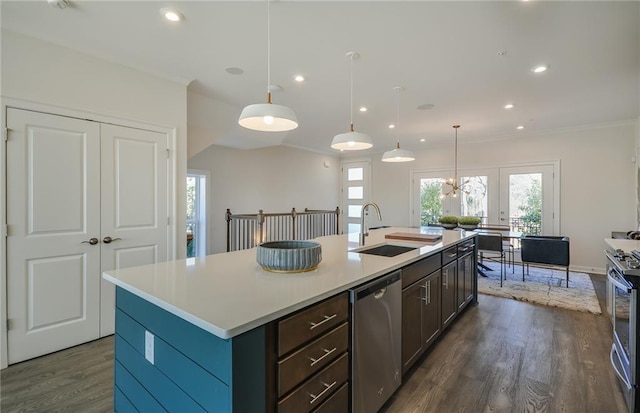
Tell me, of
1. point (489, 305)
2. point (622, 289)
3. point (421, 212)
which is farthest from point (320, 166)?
point (622, 289)

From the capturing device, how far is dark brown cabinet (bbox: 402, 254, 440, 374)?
213 cm

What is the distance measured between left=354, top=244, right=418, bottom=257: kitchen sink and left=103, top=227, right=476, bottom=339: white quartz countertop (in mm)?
420

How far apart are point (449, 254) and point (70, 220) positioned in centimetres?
350

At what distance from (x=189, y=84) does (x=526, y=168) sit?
628 cm

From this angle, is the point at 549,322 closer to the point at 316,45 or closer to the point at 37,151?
the point at 316,45

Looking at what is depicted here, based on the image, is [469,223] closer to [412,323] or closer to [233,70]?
[412,323]

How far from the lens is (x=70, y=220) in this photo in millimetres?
2707

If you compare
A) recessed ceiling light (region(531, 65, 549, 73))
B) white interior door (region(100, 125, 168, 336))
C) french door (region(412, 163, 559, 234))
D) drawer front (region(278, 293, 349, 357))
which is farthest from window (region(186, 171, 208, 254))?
recessed ceiling light (region(531, 65, 549, 73))

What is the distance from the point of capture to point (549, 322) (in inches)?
129

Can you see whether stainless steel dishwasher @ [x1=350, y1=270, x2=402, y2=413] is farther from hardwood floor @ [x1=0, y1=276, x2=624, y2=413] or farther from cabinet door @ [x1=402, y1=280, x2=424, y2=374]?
hardwood floor @ [x1=0, y1=276, x2=624, y2=413]

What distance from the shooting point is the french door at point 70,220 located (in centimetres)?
246

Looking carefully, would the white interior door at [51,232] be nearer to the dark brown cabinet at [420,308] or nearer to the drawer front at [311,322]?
the drawer front at [311,322]

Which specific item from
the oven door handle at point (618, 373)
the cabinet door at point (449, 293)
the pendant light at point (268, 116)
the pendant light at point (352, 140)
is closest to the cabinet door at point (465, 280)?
the cabinet door at point (449, 293)

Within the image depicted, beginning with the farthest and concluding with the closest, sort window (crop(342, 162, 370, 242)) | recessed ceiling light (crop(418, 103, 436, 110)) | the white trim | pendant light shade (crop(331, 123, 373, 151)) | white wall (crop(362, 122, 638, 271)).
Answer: window (crop(342, 162, 370, 242)) < white wall (crop(362, 122, 638, 271)) < recessed ceiling light (crop(418, 103, 436, 110)) < pendant light shade (crop(331, 123, 373, 151)) < the white trim
